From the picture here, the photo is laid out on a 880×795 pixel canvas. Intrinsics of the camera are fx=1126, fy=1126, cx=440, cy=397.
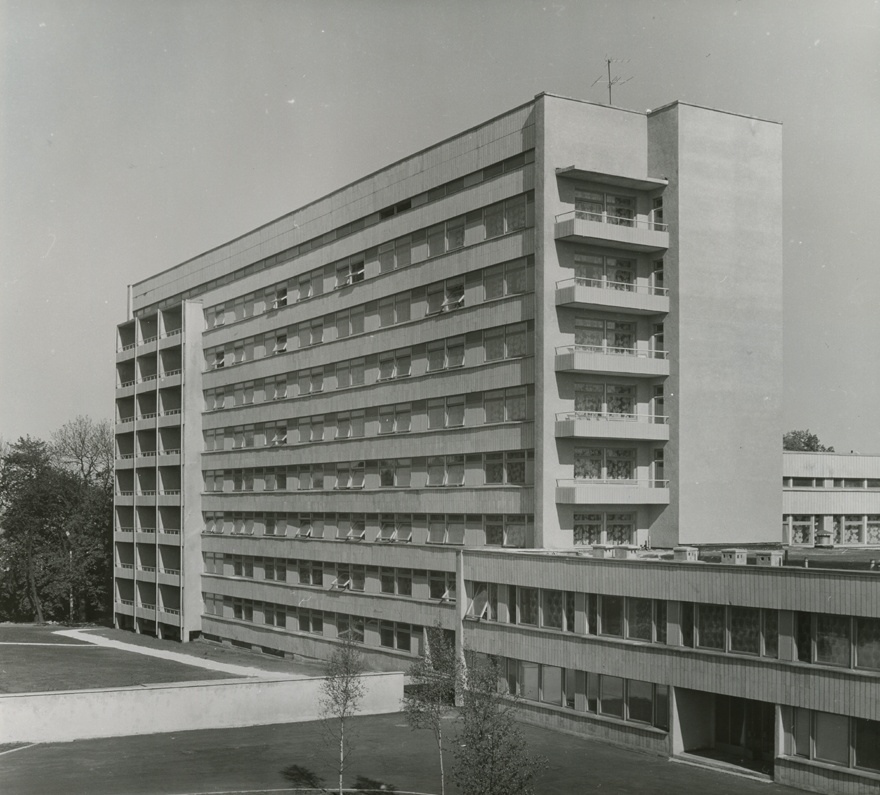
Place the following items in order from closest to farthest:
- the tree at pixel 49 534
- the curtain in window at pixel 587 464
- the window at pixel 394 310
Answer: the curtain in window at pixel 587 464, the window at pixel 394 310, the tree at pixel 49 534

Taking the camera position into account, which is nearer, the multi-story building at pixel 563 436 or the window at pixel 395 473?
the multi-story building at pixel 563 436

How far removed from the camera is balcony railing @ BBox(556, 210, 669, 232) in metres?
47.4

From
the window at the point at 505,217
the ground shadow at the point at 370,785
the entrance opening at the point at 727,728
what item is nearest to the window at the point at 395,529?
the window at the point at 505,217

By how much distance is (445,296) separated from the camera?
174 ft

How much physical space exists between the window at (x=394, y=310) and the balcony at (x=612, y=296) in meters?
11.1


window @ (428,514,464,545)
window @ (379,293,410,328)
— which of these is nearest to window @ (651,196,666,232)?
window @ (379,293,410,328)

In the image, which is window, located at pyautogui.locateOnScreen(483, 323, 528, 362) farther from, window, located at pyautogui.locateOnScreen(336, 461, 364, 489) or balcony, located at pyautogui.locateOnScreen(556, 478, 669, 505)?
window, located at pyautogui.locateOnScreen(336, 461, 364, 489)

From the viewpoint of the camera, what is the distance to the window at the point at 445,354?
171ft

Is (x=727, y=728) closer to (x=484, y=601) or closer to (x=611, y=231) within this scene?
(x=484, y=601)

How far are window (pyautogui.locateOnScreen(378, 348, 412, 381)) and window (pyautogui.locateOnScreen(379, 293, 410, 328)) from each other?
154cm

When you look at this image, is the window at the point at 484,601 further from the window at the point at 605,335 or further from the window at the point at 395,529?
the window at the point at 605,335

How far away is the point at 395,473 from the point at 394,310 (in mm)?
8246

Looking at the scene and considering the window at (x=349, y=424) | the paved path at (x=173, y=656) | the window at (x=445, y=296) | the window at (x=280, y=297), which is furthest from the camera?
the window at (x=280, y=297)

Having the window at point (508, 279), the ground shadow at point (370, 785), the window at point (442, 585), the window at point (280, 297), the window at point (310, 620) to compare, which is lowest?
the window at point (310, 620)
